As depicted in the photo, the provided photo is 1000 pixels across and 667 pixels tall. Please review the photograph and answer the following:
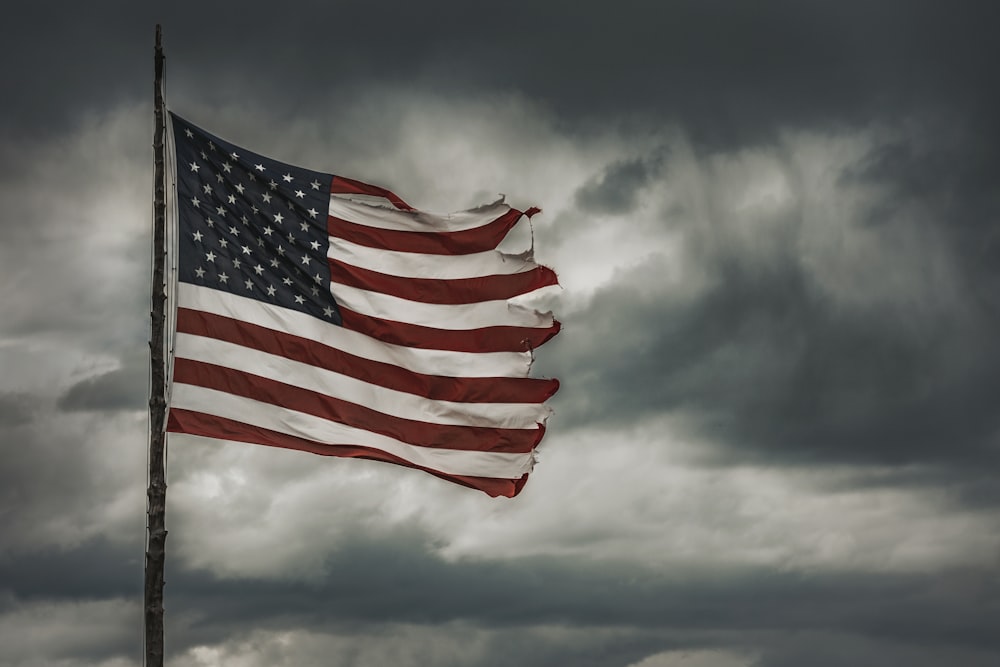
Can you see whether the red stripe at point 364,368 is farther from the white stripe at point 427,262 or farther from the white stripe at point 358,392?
the white stripe at point 427,262

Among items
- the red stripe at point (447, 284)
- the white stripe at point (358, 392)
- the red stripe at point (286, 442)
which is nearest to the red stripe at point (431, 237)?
the red stripe at point (447, 284)

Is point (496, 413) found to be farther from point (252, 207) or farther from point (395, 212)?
point (252, 207)

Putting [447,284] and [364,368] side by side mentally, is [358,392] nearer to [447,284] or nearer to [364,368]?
[364,368]

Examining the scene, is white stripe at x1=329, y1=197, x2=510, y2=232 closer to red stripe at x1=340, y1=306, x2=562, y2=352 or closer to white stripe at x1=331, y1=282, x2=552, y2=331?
white stripe at x1=331, y1=282, x2=552, y2=331

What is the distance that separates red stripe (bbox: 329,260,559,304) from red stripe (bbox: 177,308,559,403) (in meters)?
1.87

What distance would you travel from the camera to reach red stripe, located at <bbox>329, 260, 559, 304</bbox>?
3167 centimetres

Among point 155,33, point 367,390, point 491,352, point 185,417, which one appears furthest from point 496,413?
point 155,33

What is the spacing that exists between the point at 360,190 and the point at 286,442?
22.2ft

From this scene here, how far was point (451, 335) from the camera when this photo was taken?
32812 mm

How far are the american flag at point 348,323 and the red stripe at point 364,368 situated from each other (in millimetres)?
33

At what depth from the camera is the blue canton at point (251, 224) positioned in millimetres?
29078

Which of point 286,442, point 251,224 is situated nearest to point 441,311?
point 251,224

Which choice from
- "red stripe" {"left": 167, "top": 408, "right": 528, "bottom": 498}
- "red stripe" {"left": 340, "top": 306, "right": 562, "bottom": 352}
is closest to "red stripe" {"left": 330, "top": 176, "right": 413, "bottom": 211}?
"red stripe" {"left": 340, "top": 306, "right": 562, "bottom": 352}

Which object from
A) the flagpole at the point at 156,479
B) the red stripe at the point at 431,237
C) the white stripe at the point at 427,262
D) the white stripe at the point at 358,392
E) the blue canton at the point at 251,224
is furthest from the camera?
the red stripe at the point at 431,237
